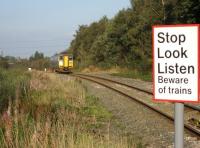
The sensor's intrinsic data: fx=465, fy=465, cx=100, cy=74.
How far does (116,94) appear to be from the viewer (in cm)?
2227

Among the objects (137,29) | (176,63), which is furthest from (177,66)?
(137,29)

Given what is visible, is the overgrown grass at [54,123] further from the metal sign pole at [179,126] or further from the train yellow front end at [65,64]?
the train yellow front end at [65,64]

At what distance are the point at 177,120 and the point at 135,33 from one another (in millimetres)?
46797

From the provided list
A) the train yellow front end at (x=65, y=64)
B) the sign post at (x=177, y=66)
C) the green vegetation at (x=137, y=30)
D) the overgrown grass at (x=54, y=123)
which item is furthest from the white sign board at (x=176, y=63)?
the train yellow front end at (x=65, y=64)

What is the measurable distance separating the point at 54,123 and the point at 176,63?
5.01 m

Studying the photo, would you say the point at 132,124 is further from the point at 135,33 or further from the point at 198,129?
the point at 135,33

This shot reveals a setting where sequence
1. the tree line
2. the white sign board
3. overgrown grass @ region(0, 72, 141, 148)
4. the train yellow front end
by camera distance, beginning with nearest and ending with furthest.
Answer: the white sign board → overgrown grass @ region(0, 72, 141, 148) → the tree line → the train yellow front end

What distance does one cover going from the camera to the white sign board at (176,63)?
350 cm

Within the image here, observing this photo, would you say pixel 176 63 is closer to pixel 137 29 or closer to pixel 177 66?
pixel 177 66

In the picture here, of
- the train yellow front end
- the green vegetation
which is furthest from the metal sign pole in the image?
the train yellow front end

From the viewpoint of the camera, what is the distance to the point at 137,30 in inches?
1943

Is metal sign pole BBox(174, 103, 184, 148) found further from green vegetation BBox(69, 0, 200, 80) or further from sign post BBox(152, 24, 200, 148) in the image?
green vegetation BBox(69, 0, 200, 80)

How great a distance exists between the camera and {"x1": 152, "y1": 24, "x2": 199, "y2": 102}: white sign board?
350 centimetres

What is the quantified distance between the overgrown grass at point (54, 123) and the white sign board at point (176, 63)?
2859mm
